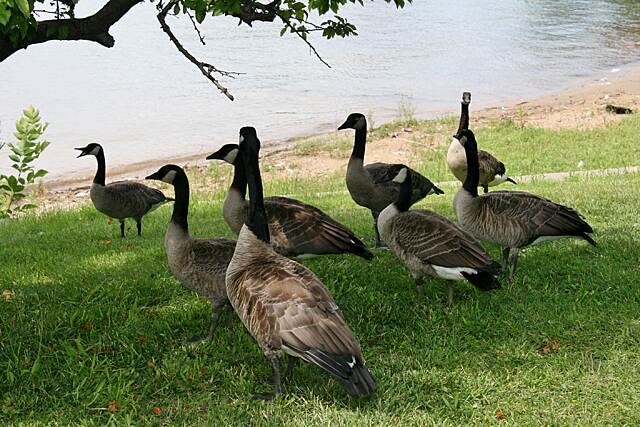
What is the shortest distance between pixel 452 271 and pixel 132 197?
451cm

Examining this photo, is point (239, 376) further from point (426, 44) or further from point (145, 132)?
point (426, 44)

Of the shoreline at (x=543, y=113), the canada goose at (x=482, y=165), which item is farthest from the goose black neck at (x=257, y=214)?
the shoreline at (x=543, y=113)

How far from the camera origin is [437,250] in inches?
241

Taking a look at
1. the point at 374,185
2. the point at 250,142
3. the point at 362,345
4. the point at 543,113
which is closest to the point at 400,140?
the point at 543,113

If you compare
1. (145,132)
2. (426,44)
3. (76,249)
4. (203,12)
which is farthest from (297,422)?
(426,44)

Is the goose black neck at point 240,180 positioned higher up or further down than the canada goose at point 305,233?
higher up

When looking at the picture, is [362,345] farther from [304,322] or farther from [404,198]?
[404,198]

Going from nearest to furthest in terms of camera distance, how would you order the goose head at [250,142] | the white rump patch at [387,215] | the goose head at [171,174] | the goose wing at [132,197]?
the goose head at [250,142] → the goose head at [171,174] → the white rump patch at [387,215] → the goose wing at [132,197]

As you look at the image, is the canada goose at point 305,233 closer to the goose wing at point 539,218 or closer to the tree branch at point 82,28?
the goose wing at point 539,218

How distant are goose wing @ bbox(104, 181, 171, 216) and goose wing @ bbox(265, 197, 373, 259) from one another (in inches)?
107

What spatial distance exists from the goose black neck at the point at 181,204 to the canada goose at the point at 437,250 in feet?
5.67

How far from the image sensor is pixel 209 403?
483 cm

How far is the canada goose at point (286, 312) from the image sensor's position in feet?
14.4

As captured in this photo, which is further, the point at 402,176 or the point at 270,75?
the point at 270,75
